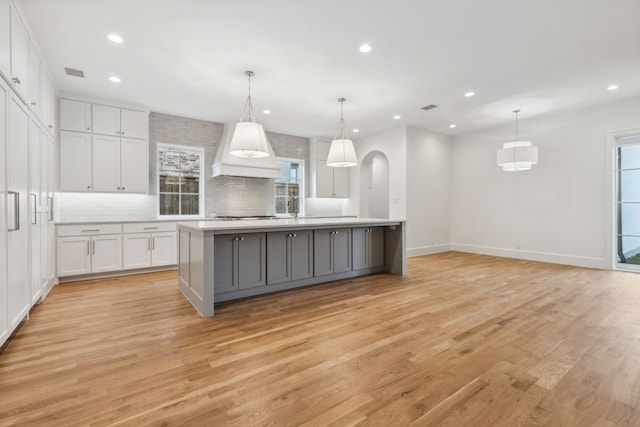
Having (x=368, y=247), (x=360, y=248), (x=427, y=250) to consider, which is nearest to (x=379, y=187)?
(x=427, y=250)

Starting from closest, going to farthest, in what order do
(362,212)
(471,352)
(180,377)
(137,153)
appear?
(180,377)
(471,352)
(137,153)
(362,212)

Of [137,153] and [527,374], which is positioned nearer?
[527,374]

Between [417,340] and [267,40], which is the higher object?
[267,40]

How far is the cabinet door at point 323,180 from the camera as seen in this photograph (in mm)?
7645

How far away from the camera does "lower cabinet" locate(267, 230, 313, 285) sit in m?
3.80

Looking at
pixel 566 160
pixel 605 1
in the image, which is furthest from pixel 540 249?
pixel 605 1

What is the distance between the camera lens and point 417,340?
8.19ft

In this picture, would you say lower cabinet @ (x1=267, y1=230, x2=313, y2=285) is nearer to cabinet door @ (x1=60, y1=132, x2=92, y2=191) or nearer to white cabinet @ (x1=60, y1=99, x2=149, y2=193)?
white cabinet @ (x1=60, y1=99, x2=149, y2=193)

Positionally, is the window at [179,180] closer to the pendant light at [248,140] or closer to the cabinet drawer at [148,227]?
the cabinet drawer at [148,227]

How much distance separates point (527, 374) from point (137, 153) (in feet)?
19.6

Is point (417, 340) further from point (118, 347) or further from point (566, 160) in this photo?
point (566, 160)

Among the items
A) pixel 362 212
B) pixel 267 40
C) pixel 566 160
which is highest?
pixel 267 40

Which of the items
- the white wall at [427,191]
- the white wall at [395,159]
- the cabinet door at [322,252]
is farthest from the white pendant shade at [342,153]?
the white wall at [427,191]

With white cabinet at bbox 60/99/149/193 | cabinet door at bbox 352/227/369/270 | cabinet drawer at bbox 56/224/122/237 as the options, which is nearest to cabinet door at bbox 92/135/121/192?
white cabinet at bbox 60/99/149/193
